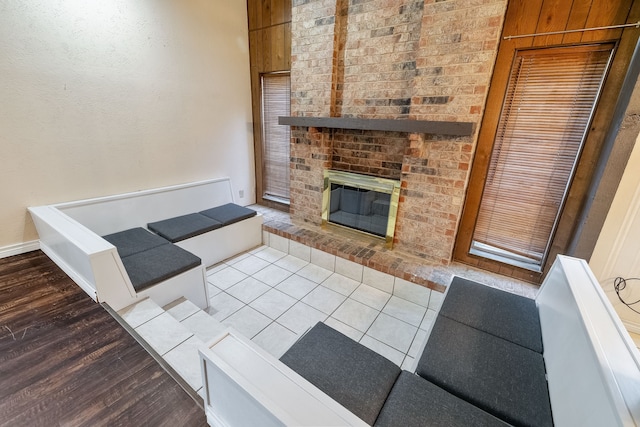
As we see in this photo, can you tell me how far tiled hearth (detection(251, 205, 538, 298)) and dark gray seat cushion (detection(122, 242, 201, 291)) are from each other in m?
1.18

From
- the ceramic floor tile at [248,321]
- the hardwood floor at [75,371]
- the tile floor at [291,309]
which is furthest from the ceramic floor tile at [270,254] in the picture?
the hardwood floor at [75,371]

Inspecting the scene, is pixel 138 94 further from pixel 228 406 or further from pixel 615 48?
pixel 615 48

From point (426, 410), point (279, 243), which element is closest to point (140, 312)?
point (279, 243)

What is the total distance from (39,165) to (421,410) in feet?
10.6

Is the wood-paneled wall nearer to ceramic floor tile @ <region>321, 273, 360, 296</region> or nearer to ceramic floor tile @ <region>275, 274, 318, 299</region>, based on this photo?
ceramic floor tile @ <region>275, 274, 318, 299</region>

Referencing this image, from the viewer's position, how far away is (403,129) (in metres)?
2.33

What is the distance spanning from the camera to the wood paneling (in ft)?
5.75

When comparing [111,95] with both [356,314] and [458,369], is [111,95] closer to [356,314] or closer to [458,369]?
[356,314]

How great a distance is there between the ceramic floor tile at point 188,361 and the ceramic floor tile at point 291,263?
1396 millimetres

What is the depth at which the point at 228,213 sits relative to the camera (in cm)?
318

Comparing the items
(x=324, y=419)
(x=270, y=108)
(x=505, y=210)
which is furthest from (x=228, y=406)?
(x=270, y=108)

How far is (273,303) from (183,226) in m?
1.24

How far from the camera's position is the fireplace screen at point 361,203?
274 centimetres

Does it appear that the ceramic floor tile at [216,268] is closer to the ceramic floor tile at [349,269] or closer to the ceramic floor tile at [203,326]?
the ceramic floor tile at [203,326]
